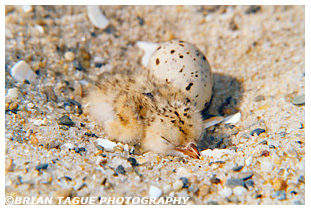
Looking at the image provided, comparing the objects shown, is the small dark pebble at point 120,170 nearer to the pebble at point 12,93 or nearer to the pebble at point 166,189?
the pebble at point 166,189

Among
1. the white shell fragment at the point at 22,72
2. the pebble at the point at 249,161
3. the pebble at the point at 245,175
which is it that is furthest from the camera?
the white shell fragment at the point at 22,72

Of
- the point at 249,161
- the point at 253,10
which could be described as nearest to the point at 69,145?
the point at 249,161

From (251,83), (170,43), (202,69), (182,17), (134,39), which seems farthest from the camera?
(182,17)

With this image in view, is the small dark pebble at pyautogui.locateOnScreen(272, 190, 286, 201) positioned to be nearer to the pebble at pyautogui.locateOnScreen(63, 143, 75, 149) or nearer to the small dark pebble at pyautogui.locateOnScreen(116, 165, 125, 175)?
the small dark pebble at pyautogui.locateOnScreen(116, 165, 125, 175)

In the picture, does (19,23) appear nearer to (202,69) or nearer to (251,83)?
(202,69)

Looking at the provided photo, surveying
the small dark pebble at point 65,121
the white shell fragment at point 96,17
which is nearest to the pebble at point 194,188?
the small dark pebble at point 65,121
